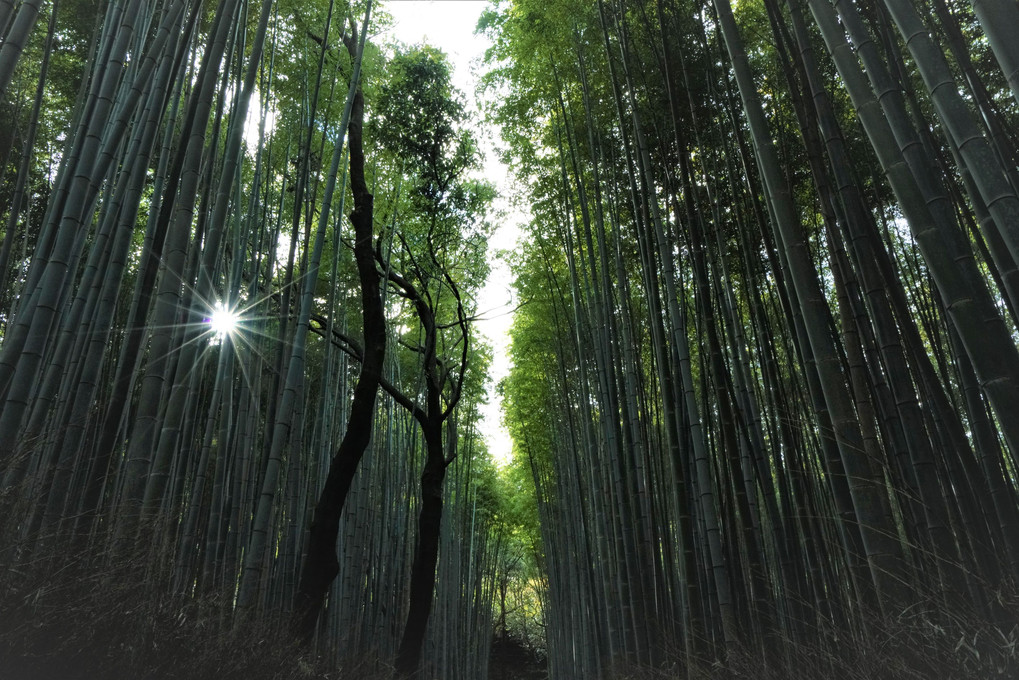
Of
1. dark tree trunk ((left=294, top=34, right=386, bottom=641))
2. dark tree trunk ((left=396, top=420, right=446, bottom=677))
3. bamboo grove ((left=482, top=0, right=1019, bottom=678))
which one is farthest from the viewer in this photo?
dark tree trunk ((left=396, top=420, right=446, bottom=677))

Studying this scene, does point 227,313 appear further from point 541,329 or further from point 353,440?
point 541,329

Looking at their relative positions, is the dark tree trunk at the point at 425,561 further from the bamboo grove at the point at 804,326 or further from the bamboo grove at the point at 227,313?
the bamboo grove at the point at 804,326

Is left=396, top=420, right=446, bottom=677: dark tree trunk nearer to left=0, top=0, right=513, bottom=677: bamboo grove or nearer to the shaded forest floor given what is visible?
left=0, top=0, right=513, bottom=677: bamboo grove

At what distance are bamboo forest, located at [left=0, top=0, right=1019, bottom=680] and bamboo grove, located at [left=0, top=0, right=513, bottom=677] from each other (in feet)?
0.08

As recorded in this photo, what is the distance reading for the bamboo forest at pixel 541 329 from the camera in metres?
1.55

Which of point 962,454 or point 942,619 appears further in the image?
point 962,454

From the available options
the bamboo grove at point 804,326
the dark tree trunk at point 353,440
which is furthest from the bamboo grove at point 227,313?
the bamboo grove at point 804,326

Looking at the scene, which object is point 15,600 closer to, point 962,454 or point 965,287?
point 965,287

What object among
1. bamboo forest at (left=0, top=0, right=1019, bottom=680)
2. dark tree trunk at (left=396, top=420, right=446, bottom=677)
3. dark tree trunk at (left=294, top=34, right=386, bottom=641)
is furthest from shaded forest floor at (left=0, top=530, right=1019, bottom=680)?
dark tree trunk at (left=396, top=420, right=446, bottom=677)

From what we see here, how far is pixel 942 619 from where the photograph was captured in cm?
149

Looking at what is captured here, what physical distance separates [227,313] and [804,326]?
112 inches

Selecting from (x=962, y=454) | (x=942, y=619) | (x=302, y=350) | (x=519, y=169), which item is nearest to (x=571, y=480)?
(x=519, y=169)

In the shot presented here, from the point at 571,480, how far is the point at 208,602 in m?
5.70

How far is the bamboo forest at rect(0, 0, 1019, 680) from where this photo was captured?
155cm
